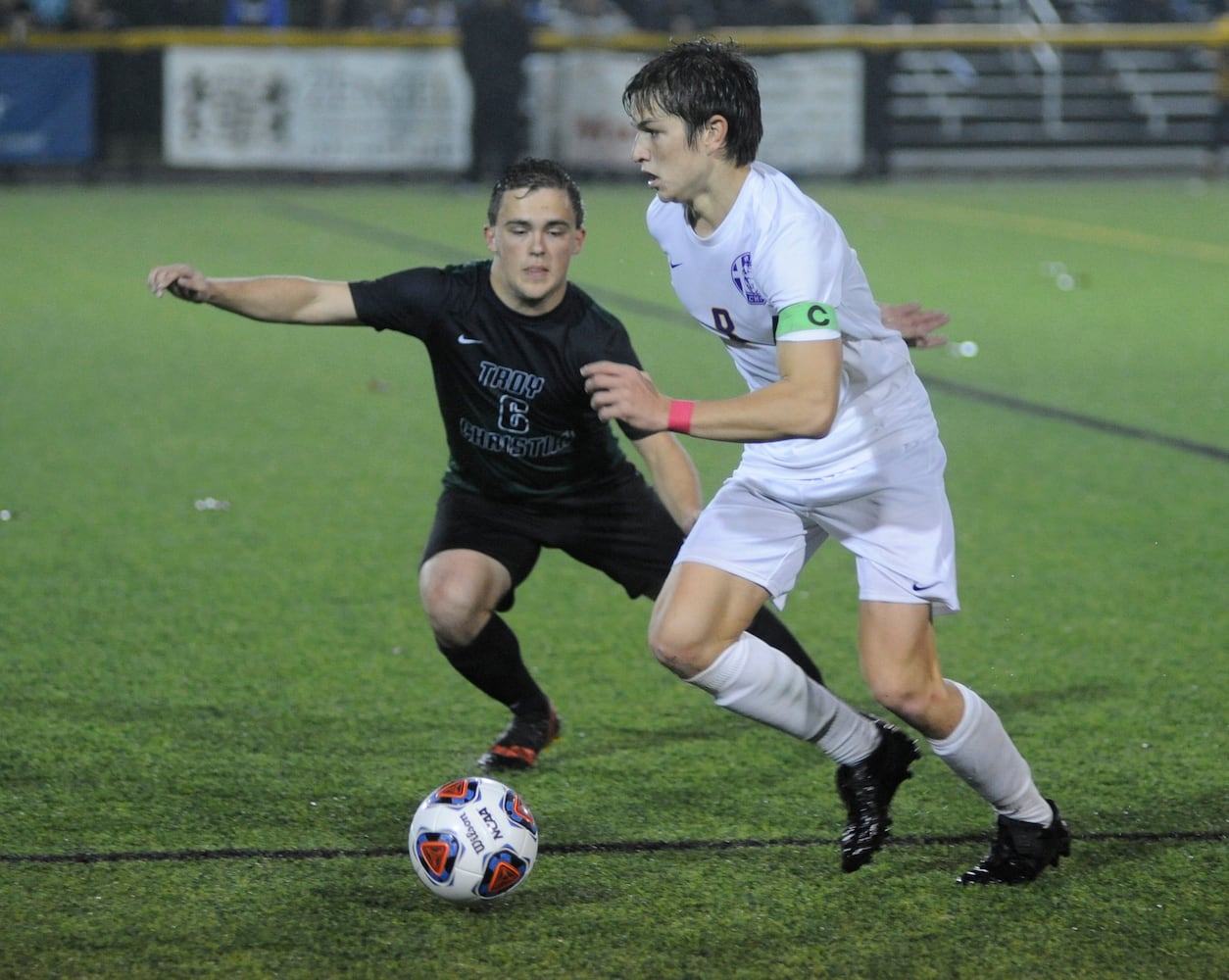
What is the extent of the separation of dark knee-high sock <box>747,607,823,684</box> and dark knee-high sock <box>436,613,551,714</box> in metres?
0.54

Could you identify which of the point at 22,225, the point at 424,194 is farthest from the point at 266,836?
the point at 424,194

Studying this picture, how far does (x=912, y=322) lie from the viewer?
12.9 ft

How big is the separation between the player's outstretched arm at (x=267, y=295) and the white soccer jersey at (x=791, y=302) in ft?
2.63

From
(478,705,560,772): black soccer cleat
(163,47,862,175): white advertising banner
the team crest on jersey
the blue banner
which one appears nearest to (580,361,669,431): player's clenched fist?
the team crest on jersey

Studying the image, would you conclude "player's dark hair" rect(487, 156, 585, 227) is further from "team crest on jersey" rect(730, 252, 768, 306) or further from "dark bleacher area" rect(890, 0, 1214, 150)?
"dark bleacher area" rect(890, 0, 1214, 150)

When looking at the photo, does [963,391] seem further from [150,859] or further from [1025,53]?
[1025,53]

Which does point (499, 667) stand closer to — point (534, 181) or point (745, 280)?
point (534, 181)

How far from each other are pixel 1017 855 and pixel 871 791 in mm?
309

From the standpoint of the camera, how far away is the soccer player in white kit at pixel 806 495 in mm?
3469

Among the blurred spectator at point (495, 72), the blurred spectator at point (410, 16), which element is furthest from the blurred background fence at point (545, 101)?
the blurred spectator at point (495, 72)

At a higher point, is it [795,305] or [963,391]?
[795,305]

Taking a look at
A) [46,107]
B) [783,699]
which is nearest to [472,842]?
[783,699]

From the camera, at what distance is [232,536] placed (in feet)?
21.2

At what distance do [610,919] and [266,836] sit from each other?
32.3 inches
